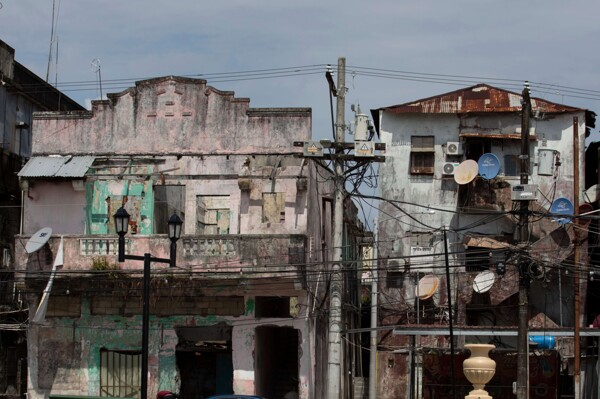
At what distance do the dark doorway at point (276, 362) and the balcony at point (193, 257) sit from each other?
2323 millimetres

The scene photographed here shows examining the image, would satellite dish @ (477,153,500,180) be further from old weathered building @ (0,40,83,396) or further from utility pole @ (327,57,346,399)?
old weathered building @ (0,40,83,396)

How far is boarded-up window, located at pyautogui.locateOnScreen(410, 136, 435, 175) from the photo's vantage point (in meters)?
39.2

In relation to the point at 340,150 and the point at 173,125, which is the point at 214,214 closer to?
the point at 173,125

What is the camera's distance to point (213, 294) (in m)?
30.1

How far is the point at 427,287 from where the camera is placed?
1441 inches

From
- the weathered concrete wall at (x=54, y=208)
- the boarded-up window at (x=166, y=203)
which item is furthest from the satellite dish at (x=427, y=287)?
the weathered concrete wall at (x=54, y=208)

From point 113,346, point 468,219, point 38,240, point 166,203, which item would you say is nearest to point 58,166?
point 38,240

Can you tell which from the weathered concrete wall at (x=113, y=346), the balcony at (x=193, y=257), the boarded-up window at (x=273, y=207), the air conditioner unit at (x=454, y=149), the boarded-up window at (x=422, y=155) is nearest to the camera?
the balcony at (x=193, y=257)

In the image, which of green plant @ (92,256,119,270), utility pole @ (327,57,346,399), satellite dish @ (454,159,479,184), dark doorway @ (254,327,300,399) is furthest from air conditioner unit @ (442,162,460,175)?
green plant @ (92,256,119,270)

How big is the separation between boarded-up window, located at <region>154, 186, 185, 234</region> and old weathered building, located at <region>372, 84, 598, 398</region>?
897cm

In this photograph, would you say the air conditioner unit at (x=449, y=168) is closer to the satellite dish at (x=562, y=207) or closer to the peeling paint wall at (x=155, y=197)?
the satellite dish at (x=562, y=207)

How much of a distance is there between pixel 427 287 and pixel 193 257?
10.6 m

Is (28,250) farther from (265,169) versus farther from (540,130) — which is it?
(540,130)

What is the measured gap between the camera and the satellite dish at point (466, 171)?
36.1 meters
